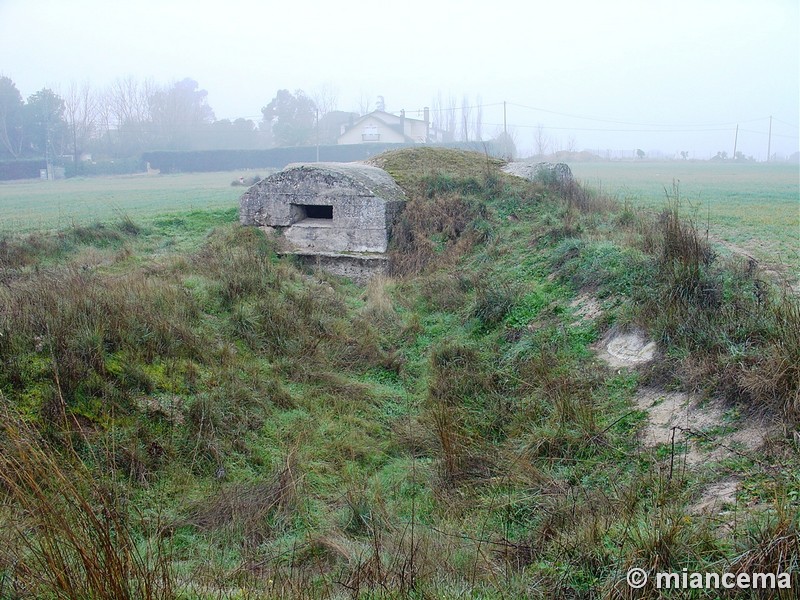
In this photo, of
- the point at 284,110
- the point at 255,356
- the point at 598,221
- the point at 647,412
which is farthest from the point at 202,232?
the point at 284,110

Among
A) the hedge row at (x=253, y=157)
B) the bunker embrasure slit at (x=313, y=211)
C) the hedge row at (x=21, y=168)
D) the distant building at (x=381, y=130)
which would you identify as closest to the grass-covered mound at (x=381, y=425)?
the bunker embrasure slit at (x=313, y=211)

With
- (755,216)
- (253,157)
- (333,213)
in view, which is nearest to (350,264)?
(333,213)

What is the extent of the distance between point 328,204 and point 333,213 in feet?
0.80

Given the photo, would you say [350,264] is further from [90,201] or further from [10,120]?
[10,120]

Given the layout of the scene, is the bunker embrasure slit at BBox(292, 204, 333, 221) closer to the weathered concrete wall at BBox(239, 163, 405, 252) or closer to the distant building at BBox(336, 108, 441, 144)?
the weathered concrete wall at BBox(239, 163, 405, 252)

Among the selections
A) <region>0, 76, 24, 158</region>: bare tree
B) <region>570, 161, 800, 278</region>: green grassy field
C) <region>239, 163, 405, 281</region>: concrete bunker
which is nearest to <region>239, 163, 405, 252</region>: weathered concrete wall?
<region>239, 163, 405, 281</region>: concrete bunker

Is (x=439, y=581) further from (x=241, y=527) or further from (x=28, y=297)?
(x=28, y=297)

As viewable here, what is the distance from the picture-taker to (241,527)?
4.56m

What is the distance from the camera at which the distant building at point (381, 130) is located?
5112cm

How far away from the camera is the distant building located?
51125 millimetres

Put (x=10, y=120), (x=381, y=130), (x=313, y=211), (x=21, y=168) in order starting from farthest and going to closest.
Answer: (x=381, y=130) → (x=10, y=120) → (x=21, y=168) → (x=313, y=211)

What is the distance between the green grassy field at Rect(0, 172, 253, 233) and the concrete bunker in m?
3.88

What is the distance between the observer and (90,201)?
22.6 meters

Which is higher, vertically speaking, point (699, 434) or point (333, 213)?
point (333, 213)
